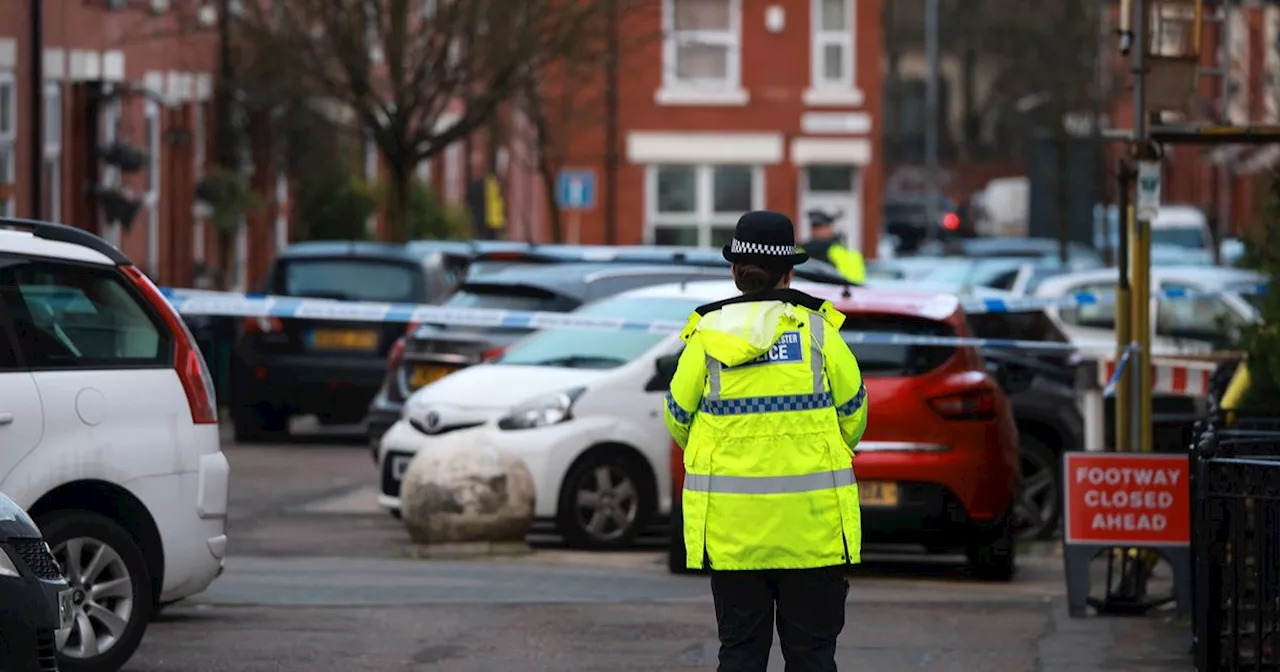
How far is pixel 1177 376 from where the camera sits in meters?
15.1

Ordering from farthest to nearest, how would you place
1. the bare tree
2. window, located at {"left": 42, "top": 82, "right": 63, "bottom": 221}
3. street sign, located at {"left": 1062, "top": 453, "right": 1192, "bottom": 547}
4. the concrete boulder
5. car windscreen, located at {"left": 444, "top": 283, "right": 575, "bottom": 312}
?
the bare tree
window, located at {"left": 42, "top": 82, "right": 63, "bottom": 221}
car windscreen, located at {"left": 444, "top": 283, "right": 575, "bottom": 312}
the concrete boulder
street sign, located at {"left": 1062, "top": 453, "right": 1192, "bottom": 547}

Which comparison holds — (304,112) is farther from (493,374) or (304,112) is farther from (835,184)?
(493,374)

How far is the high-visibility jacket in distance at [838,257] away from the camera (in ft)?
66.8

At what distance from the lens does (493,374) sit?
15.0 metres

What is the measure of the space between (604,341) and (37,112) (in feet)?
41.9

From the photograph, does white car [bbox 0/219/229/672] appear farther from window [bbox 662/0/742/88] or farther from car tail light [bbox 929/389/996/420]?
window [bbox 662/0/742/88]

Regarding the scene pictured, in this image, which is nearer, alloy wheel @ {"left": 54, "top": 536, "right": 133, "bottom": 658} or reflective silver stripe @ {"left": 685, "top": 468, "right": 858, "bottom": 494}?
reflective silver stripe @ {"left": 685, "top": 468, "right": 858, "bottom": 494}

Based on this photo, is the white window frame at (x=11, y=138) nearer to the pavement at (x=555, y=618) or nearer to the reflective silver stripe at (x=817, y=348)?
the pavement at (x=555, y=618)

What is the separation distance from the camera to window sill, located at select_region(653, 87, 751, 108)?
153ft

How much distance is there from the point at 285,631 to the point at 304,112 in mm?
23671

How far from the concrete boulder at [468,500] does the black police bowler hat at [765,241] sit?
20.9ft

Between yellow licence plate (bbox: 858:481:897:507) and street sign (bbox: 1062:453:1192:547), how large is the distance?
1.45 metres

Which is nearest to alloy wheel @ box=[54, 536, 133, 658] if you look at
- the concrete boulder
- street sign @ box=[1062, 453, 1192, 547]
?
street sign @ box=[1062, 453, 1192, 547]

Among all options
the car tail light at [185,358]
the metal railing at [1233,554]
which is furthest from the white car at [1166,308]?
the car tail light at [185,358]
